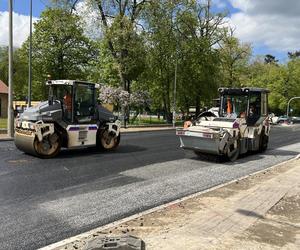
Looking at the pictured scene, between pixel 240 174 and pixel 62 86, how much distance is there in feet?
24.1

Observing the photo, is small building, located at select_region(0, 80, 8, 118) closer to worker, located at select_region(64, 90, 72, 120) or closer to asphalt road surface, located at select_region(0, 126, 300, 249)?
asphalt road surface, located at select_region(0, 126, 300, 249)

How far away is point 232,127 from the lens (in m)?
16.2

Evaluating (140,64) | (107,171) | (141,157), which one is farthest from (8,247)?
(140,64)

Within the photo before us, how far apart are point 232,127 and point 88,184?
7.09 metres

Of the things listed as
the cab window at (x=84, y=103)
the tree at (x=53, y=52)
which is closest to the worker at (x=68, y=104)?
the cab window at (x=84, y=103)

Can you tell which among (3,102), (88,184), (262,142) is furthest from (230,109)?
(3,102)

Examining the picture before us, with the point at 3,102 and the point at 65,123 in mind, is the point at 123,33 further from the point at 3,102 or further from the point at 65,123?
the point at 65,123

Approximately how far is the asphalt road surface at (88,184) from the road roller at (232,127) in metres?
0.54

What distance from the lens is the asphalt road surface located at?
24.6 feet

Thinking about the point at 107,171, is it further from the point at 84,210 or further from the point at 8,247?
the point at 8,247

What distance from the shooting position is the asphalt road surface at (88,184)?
7.49 m

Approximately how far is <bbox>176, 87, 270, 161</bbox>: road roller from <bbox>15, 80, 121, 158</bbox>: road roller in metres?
3.24

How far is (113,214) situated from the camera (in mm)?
8258

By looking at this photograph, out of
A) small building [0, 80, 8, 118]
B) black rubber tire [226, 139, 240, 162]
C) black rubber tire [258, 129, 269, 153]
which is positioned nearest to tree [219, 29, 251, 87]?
small building [0, 80, 8, 118]
